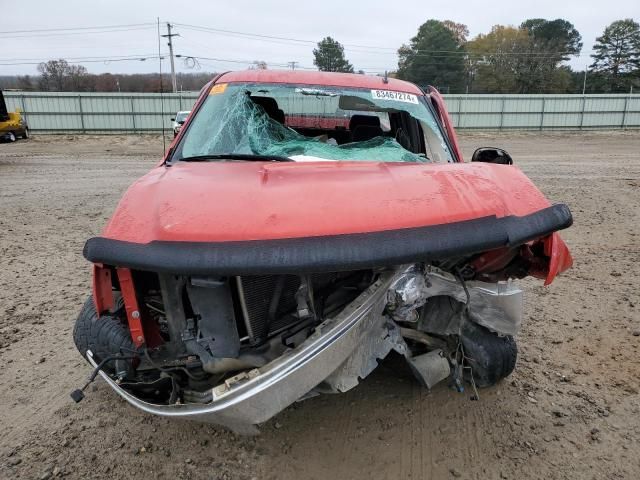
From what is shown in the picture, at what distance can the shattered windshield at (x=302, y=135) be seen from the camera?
3256 millimetres

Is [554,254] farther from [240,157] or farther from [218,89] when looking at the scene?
[218,89]

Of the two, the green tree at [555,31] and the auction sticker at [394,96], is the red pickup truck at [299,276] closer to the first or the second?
the auction sticker at [394,96]

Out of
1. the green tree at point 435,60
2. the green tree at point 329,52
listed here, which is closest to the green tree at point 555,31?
the green tree at point 435,60

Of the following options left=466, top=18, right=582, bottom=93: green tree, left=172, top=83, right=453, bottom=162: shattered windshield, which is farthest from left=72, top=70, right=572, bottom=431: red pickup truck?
left=466, top=18, right=582, bottom=93: green tree

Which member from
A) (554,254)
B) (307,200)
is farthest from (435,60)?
(307,200)

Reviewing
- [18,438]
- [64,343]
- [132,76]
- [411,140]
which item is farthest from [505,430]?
[132,76]

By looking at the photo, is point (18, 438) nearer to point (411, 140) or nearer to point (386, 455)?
point (386, 455)

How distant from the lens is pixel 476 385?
120 inches

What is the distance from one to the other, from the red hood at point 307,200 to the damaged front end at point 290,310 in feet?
0.24

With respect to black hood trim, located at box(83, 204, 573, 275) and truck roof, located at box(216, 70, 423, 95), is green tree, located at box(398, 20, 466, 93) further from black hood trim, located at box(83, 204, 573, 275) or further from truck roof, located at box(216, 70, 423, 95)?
black hood trim, located at box(83, 204, 573, 275)

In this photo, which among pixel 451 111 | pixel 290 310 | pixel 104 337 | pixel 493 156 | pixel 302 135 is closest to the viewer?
pixel 290 310

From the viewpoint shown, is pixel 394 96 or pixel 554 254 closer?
pixel 554 254

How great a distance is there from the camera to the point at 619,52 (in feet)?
174

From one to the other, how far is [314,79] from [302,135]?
41 centimetres
